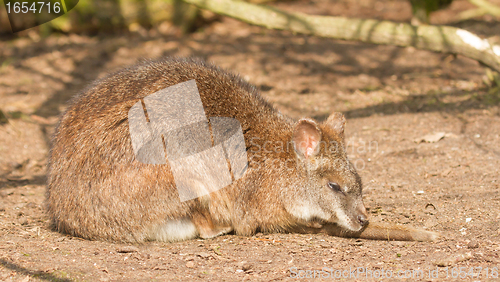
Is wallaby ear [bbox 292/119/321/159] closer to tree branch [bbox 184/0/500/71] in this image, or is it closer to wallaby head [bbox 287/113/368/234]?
wallaby head [bbox 287/113/368/234]

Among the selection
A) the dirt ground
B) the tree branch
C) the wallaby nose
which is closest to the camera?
the dirt ground

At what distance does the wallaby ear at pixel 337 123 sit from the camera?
450cm

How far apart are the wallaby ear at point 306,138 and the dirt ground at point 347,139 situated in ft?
2.62

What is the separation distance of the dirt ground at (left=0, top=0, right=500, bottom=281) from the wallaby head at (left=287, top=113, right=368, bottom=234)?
22cm

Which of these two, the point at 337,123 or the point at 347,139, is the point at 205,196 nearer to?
the point at 337,123

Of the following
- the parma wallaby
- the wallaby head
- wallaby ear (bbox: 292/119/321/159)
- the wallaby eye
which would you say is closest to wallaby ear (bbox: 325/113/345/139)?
the parma wallaby

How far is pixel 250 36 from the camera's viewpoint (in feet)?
33.8

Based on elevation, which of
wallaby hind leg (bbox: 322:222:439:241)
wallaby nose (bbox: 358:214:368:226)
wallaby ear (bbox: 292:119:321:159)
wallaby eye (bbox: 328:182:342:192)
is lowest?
wallaby hind leg (bbox: 322:222:439:241)

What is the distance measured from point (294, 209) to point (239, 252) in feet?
2.26

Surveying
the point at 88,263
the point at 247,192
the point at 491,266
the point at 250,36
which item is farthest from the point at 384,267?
the point at 250,36

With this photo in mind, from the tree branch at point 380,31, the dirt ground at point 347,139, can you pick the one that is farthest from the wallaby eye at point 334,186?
the tree branch at point 380,31

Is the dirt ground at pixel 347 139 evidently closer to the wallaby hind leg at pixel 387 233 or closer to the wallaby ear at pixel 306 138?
the wallaby hind leg at pixel 387 233

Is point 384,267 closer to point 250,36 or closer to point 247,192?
point 247,192

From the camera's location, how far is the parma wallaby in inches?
152
